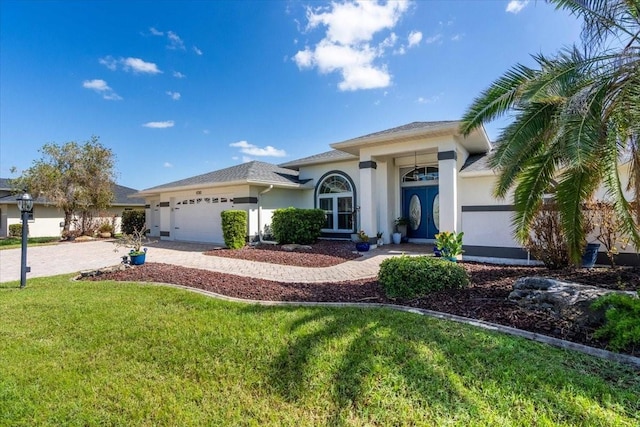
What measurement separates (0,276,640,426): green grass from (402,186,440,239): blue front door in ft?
33.4

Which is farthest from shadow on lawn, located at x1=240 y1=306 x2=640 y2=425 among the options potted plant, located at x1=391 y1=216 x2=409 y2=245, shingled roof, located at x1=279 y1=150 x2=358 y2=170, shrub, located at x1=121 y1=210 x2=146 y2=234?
shrub, located at x1=121 y1=210 x2=146 y2=234

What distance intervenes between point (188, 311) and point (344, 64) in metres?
11.4

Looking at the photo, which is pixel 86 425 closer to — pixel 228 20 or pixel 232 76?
pixel 228 20

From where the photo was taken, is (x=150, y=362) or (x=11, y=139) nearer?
(x=150, y=362)

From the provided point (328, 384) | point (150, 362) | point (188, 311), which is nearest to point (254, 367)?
point (328, 384)

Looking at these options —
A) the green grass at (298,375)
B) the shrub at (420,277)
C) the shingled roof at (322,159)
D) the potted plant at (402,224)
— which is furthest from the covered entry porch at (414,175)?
the green grass at (298,375)

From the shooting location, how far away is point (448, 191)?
1063cm

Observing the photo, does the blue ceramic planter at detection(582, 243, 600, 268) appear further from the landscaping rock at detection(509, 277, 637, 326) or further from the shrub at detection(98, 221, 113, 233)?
the shrub at detection(98, 221, 113, 233)

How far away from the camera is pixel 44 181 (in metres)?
17.6

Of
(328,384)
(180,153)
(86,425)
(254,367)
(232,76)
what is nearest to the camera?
(86,425)

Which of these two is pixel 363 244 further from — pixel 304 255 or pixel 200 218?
pixel 200 218

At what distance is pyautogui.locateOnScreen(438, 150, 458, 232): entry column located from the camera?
34.6 ft

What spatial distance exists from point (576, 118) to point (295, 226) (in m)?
10.3

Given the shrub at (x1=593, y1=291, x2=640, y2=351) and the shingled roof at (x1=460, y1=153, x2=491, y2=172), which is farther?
the shingled roof at (x1=460, y1=153, x2=491, y2=172)
